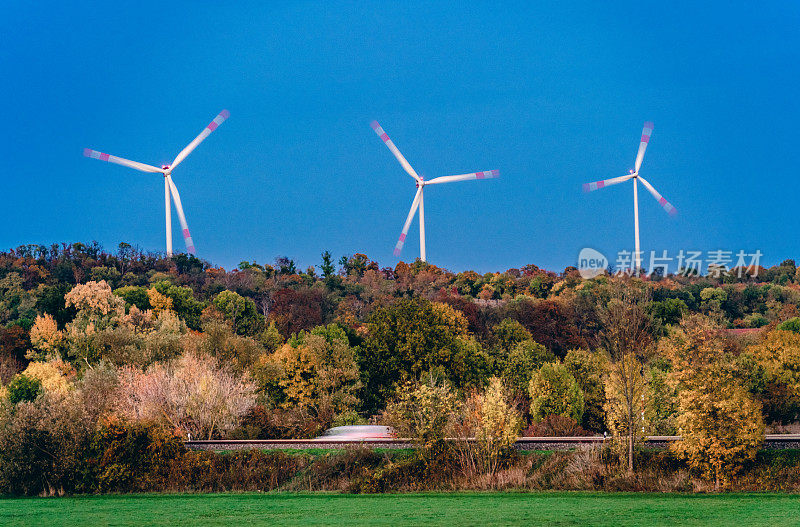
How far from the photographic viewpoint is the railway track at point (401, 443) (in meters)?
41.7

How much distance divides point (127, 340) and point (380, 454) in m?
31.2

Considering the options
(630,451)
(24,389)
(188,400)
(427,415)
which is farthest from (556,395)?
(24,389)

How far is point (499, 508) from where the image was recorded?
33.9 m

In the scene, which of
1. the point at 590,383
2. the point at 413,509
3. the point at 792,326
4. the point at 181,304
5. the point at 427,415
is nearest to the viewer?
the point at 413,509

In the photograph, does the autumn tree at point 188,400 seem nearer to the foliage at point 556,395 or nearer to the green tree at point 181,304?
the foliage at point 556,395

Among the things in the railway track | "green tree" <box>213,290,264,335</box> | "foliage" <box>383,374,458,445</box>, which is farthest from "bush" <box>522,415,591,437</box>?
"green tree" <box>213,290,264,335</box>

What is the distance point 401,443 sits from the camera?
44375 millimetres

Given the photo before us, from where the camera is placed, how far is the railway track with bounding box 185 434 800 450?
41.7 m

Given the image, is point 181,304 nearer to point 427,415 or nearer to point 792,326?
point 427,415

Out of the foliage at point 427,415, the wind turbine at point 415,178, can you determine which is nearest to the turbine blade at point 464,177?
the wind turbine at point 415,178

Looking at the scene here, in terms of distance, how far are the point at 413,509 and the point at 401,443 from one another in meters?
10.3

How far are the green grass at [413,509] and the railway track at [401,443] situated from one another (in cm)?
526

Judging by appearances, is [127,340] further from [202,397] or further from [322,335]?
[202,397]

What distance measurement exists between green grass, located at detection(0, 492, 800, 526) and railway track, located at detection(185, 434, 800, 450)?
5.26 meters
